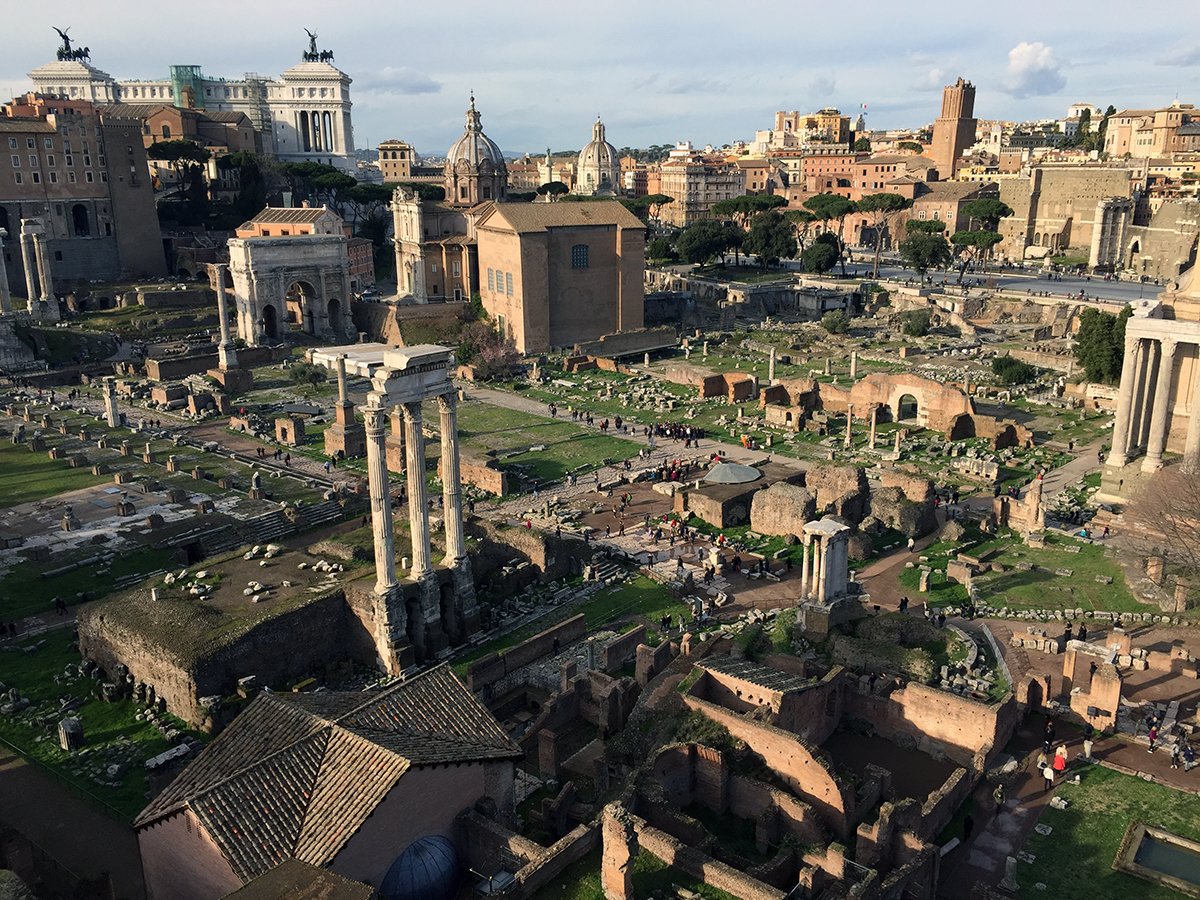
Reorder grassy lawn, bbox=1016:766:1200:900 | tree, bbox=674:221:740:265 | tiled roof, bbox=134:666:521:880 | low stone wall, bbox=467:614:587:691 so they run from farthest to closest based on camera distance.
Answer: tree, bbox=674:221:740:265 → low stone wall, bbox=467:614:587:691 → grassy lawn, bbox=1016:766:1200:900 → tiled roof, bbox=134:666:521:880

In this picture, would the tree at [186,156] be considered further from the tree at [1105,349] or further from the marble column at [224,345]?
the tree at [1105,349]

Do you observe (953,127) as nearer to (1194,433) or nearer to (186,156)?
(186,156)

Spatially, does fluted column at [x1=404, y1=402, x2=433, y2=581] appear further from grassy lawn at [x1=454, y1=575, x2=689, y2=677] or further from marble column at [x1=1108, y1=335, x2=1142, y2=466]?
marble column at [x1=1108, y1=335, x2=1142, y2=466]

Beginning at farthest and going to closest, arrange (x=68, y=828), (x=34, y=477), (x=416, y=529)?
1. (x=34, y=477)
2. (x=416, y=529)
3. (x=68, y=828)

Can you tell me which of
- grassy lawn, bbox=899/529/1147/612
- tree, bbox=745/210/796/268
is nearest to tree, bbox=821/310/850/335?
tree, bbox=745/210/796/268

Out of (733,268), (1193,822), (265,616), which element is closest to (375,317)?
(733,268)

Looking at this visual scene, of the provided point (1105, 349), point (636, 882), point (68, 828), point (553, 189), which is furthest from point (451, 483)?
point (553, 189)

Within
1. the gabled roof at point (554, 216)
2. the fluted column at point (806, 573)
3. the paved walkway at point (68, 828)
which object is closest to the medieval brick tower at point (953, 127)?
the gabled roof at point (554, 216)
